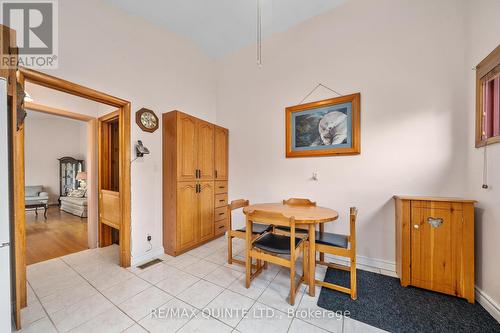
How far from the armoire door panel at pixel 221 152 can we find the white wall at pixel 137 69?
59 cm

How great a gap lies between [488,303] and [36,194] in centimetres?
1063

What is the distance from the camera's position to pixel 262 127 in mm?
3412

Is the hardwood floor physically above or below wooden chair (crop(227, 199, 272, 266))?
below

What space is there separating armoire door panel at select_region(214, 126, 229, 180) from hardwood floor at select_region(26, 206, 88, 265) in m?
2.54

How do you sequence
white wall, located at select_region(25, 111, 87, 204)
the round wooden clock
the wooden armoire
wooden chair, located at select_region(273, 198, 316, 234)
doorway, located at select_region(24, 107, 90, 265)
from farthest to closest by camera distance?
white wall, located at select_region(25, 111, 87, 204) < doorway, located at select_region(24, 107, 90, 265) < the wooden armoire < the round wooden clock < wooden chair, located at select_region(273, 198, 316, 234)

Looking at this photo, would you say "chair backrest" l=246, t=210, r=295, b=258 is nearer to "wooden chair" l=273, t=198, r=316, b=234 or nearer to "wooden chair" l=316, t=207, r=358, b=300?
"wooden chair" l=316, t=207, r=358, b=300

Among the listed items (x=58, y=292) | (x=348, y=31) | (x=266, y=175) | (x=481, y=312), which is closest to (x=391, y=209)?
(x=481, y=312)

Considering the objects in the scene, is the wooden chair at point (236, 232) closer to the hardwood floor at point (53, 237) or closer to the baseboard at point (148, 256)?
the baseboard at point (148, 256)

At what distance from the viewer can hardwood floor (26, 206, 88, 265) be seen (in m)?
2.89

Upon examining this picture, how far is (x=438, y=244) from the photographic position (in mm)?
1899

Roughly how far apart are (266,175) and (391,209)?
1811 mm

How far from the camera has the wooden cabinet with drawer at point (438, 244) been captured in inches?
70.4

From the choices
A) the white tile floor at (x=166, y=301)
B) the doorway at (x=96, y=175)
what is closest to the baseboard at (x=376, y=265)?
the white tile floor at (x=166, y=301)

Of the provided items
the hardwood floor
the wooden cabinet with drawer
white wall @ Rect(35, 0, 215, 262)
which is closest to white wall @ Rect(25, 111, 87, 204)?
the hardwood floor
